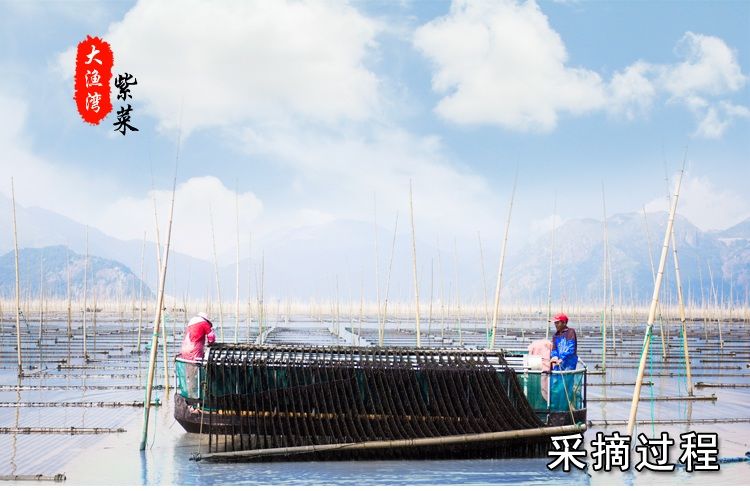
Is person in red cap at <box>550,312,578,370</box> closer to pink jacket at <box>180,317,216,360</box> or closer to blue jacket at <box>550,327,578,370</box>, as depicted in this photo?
blue jacket at <box>550,327,578,370</box>

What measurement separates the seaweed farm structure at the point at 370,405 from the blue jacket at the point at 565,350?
216 millimetres

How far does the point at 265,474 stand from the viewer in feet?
31.2

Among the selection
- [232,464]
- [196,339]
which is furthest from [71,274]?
[232,464]

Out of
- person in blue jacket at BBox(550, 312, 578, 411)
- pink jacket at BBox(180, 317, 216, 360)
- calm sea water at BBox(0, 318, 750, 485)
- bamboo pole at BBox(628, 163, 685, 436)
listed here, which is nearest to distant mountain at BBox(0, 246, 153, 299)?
calm sea water at BBox(0, 318, 750, 485)

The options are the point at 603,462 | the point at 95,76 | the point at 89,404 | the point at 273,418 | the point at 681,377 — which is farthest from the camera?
the point at 681,377

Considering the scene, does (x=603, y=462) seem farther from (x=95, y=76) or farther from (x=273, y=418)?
(x=95, y=76)

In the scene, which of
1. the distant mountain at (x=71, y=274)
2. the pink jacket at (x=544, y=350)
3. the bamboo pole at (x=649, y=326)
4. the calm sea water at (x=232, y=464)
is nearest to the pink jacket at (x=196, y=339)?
the calm sea water at (x=232, y=464)

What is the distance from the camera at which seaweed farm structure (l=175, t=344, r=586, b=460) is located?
34.0ft

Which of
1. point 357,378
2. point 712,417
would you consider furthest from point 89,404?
point 712,417

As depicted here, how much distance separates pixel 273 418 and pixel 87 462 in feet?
7.60

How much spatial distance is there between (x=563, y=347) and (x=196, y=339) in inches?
196

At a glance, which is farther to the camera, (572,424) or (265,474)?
(572,424)

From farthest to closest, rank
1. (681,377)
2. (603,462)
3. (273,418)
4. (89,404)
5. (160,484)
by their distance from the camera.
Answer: (681,377) → (89,404) → (273,418) → (603,462) → (160,484)

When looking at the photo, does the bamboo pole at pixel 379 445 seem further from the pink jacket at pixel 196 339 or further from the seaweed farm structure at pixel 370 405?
the pink jacket at pixel 196 339
